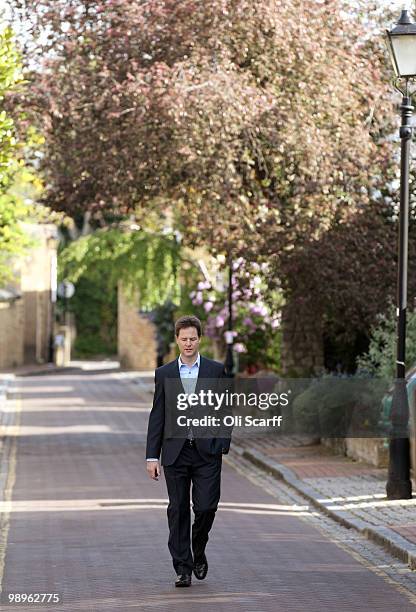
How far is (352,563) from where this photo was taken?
1159 centimetres

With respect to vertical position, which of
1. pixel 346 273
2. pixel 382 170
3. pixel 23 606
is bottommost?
pixel 23 606

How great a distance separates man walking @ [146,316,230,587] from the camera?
10125 millimetres

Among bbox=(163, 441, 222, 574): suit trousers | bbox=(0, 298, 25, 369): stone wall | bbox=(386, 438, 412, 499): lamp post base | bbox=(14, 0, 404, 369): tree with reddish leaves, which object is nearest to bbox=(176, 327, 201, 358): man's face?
bbox=(163, 441, 222, 574): suit trousers

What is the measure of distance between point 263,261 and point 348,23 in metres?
3.92

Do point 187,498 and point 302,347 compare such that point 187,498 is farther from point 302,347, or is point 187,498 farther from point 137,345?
point 137,345

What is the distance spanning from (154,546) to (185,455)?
92.4 inches

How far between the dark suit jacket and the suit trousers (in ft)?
0.20

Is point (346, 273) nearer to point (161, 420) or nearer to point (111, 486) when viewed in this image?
point (111, 486)

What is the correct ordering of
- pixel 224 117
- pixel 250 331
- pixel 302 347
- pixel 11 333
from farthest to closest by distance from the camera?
pixel 11 333, pixel 250 331, pixel 302 347, pixel 224 117

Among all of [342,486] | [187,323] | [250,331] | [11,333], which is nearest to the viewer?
[187,323]

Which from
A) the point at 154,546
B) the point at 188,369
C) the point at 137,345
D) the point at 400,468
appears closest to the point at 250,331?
the point at 400,468

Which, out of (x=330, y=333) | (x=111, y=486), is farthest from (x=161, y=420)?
(x=330, y=333)

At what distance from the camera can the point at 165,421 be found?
10.2 metres

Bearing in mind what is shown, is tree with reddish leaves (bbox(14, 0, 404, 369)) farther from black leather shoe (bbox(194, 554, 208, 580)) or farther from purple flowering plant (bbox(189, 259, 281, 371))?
black leather shoe (bbox(194, 554, 208, 580))
